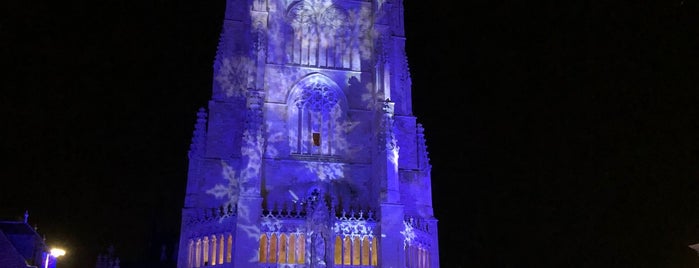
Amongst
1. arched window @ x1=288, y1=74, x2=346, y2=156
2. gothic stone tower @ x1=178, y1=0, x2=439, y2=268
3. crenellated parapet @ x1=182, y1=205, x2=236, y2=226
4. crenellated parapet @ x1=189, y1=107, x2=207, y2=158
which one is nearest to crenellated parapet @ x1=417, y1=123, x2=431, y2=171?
gothic stone tower @ x1=178, y1=0, x2=439, y2=268

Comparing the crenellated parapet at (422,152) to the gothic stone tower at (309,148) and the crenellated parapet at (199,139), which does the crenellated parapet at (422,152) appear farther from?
the crenellated parapet at (199,139)

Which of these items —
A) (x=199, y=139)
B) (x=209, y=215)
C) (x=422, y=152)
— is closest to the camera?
(x=209, y=215)

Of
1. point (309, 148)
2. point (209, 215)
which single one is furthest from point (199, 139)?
point (309, 148)

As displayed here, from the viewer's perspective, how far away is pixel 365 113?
138ft

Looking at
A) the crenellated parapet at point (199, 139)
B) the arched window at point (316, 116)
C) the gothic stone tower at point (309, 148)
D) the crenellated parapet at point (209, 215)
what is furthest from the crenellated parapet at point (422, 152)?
the crenellated parapet at point (199, 139)

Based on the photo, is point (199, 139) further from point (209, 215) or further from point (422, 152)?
point (422, 152)

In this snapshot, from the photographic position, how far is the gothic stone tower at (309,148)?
117 ft

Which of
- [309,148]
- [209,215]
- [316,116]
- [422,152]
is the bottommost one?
[209,215]

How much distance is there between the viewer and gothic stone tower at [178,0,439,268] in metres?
35.6

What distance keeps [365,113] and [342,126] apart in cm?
180

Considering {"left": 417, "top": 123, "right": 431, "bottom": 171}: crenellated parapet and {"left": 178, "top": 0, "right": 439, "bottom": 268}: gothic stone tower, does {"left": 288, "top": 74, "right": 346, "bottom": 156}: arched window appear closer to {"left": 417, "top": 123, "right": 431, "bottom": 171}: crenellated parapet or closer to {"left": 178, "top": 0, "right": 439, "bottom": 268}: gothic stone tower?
{"left": 178, "top": 0, "right": 439, "bottom": 268}: gothic stone tower

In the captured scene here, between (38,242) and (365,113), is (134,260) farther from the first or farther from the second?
(365,113)

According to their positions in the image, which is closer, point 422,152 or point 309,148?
point 309,148

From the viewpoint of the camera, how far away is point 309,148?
1606 inches
